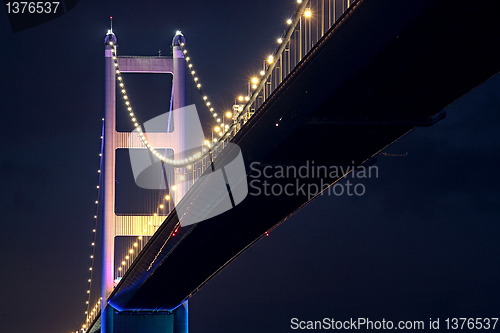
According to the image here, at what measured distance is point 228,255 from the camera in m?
26.5

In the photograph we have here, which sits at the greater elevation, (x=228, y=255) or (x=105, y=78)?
(x=105, y=78)

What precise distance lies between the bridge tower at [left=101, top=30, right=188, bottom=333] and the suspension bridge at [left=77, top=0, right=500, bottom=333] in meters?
0.04

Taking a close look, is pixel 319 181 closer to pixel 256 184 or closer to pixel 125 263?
pixel 256 184

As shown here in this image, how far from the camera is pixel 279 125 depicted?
15.8 metres

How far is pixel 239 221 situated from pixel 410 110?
9.29m

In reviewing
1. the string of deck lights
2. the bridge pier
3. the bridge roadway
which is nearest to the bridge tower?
the bridge pier

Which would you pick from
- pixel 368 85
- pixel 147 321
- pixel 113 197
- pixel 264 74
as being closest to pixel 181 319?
pixel 147 321

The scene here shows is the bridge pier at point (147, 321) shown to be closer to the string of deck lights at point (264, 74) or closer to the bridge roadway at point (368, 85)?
the bridge roadway at point (368, 85)

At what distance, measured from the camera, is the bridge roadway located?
10586 millimetres

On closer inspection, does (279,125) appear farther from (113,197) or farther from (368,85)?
(113,197)

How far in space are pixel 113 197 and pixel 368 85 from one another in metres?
19.1

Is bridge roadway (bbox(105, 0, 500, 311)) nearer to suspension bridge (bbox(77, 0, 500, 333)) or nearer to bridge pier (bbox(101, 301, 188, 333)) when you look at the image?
suspension bridge (bbox(77, 0, 500, 333))

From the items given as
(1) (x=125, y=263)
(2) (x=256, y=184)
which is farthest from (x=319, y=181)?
(1) (x=125, y=263)

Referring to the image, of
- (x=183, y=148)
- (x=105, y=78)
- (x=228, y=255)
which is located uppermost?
(x=105, y=78)
